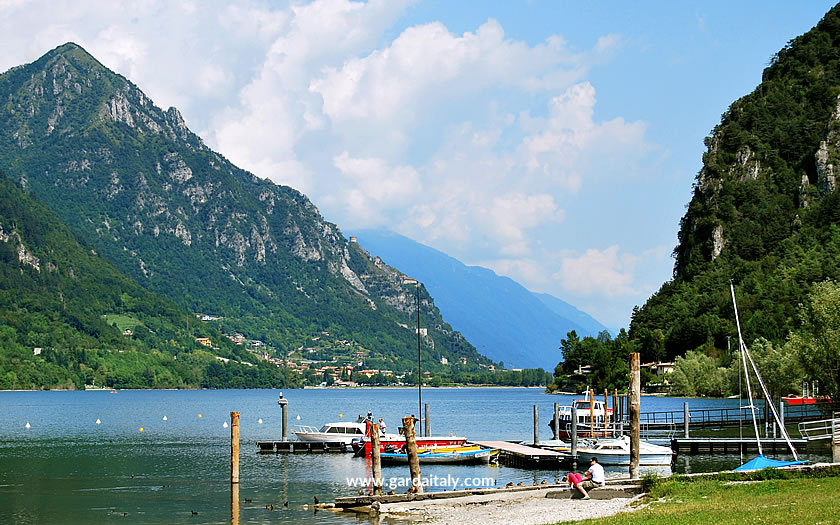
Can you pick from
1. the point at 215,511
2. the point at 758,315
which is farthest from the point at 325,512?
the point at 758,315

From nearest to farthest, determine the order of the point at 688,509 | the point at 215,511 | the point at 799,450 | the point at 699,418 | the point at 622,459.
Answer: the point at 688,509 < the point at 215,511 < the point at 622,459 < the point at 799,450 < the point at 699,418

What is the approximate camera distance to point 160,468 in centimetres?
6712

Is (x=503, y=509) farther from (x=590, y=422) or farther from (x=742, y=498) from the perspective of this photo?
(x=590, y=422)

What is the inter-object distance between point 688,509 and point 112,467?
48549mm

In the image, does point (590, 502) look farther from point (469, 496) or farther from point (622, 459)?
point (622, 459)

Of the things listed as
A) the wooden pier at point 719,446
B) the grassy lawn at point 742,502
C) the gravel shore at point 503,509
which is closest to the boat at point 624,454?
the wooden pier at point 719,446

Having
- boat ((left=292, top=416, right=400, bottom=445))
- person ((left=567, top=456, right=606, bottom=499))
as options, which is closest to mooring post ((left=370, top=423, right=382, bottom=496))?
person ((left=567, top=456, right=606, bottom=499))

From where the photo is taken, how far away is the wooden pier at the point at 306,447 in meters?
73.4

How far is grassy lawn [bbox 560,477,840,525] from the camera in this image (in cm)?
2680

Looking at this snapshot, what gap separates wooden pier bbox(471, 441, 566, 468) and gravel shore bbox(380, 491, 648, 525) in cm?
1653

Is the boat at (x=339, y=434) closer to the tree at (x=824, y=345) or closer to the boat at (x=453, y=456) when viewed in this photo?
the boat at (x=453, y=456)

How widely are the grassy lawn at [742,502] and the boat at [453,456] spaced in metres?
24.4

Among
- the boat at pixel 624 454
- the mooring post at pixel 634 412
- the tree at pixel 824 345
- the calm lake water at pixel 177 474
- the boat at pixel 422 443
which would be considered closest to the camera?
the mooring post at pixel 634 412

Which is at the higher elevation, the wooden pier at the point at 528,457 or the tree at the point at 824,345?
the tree at the point at 824,345
